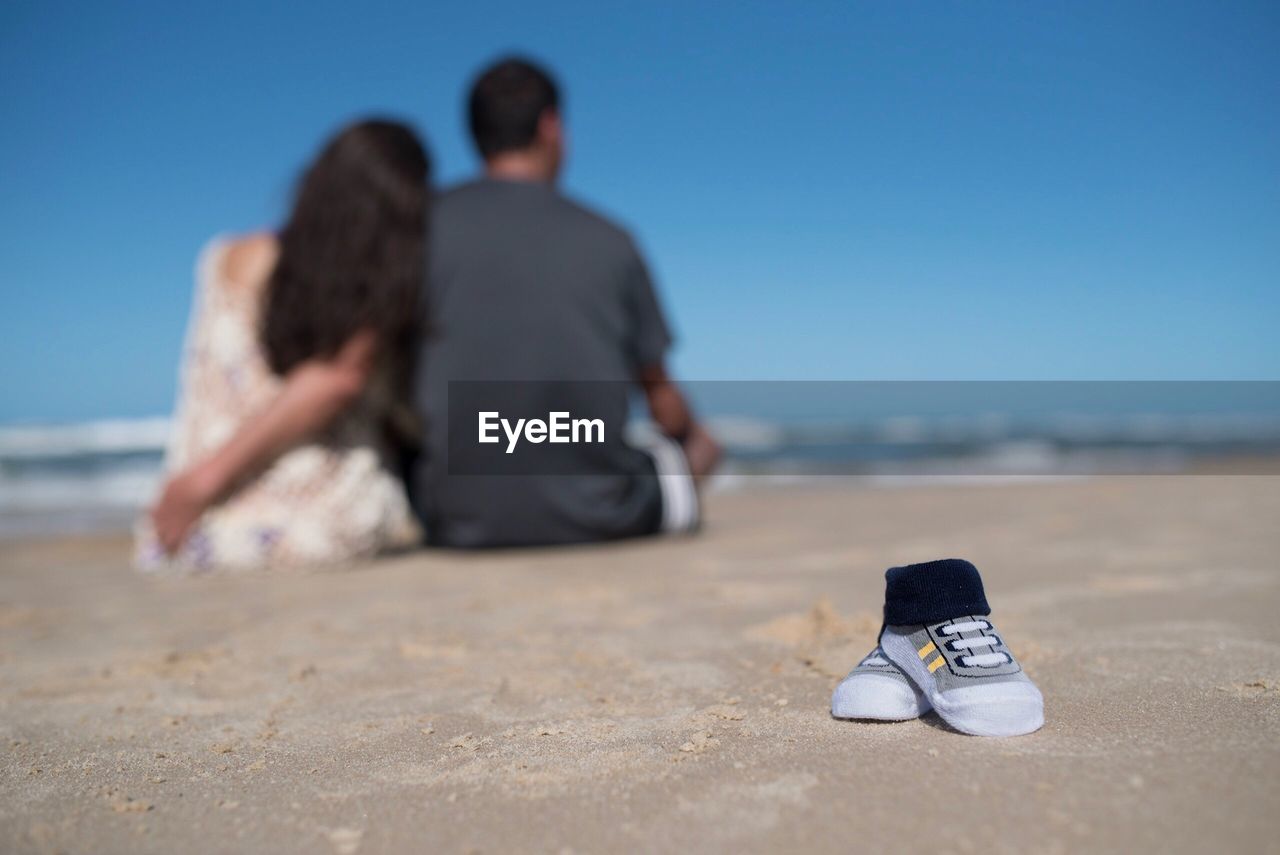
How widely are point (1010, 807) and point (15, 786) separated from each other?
1.28 metres

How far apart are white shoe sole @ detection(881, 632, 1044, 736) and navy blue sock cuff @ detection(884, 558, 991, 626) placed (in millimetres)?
119

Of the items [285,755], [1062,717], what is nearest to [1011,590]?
[1062,717]

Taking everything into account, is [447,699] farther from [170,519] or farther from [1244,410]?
[1244,410]

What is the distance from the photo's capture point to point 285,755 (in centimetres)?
133

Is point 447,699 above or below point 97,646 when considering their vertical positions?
above

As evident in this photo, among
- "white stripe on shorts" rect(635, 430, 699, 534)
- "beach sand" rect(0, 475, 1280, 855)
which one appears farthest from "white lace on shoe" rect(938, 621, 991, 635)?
"white stripe on shorts" rect(635, 430, 699, 534)

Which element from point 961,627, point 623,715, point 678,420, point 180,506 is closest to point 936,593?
point 961,627

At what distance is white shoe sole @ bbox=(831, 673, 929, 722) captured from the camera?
51.7 inches

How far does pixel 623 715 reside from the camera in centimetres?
144

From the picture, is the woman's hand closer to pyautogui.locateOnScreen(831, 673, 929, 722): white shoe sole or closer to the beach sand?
the beach sand

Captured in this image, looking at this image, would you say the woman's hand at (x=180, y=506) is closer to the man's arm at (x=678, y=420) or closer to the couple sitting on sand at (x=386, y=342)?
the couple sitting on sand at (x=386, y=342)

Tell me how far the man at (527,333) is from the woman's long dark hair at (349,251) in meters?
0.13

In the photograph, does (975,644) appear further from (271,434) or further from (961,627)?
(271,434)

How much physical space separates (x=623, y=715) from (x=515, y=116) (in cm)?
241
